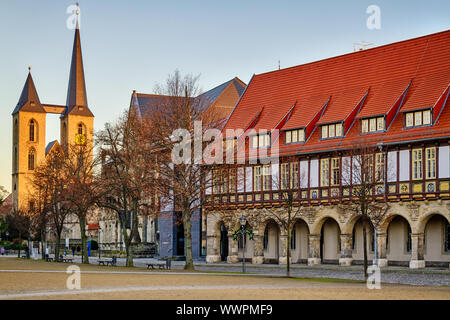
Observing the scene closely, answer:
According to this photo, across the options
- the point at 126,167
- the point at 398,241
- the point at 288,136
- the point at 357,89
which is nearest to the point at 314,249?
the point at 398,241

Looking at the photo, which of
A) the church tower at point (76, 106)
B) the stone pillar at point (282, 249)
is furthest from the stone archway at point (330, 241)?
the church tower at point (76, 106)

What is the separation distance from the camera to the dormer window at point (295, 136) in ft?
199

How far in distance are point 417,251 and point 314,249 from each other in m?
9.60

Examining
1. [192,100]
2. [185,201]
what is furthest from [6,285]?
[192,100]

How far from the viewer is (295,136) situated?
6125cm

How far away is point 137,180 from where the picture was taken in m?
51.9

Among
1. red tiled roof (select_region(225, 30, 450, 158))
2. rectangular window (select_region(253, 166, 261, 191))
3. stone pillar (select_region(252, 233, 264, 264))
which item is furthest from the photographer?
stone pillar (select_region(252, 233, 264, 264))

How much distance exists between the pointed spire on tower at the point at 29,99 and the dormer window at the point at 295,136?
124068mm

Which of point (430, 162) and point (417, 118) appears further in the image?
point (417, 118)

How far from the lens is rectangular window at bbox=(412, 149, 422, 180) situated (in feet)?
171

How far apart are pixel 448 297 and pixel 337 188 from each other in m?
30.4

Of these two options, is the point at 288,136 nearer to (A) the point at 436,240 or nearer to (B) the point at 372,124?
(B) the point at 372,124

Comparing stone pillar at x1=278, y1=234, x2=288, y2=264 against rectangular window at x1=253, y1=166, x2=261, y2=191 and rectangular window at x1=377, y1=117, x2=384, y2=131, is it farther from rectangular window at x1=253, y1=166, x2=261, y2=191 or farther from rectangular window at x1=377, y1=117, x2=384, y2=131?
rectangular window at x1=377, y1=117, x2=384, y2=131

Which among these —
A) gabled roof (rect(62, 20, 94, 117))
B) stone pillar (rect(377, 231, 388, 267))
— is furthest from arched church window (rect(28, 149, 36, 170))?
stone pillar (rect(377, 231, 388, 267))
